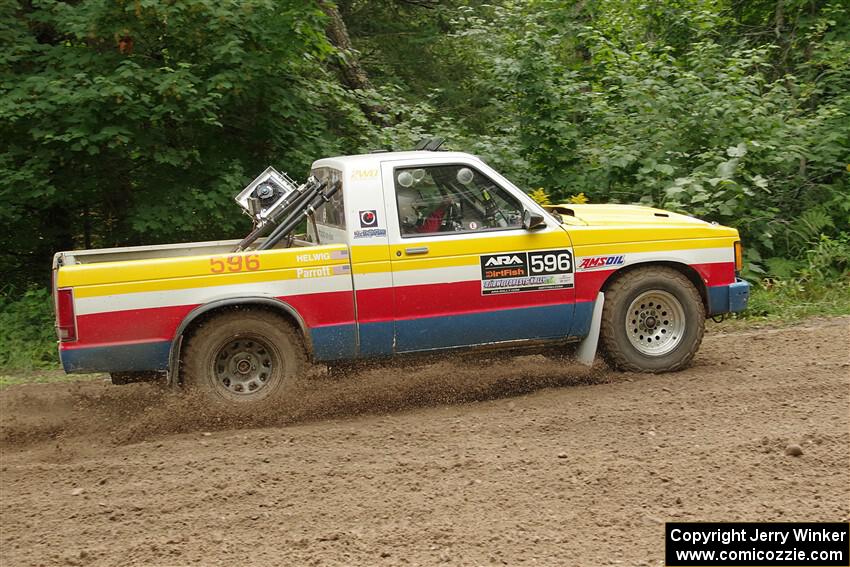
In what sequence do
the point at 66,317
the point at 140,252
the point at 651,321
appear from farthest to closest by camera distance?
1. the point at 140,252
2. the point at 651,321
3. the point at 66,317

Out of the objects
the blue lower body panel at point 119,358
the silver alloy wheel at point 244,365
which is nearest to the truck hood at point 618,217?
the silver alloy wheel at point 244,365

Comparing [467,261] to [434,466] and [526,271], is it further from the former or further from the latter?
[434,466]

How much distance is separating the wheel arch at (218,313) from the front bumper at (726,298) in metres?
3.27

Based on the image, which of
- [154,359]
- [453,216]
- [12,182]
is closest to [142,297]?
[154,359]

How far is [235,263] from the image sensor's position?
6.44 metres

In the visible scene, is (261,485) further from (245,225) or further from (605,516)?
(245,225)

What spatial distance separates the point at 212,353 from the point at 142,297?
63 centimetres

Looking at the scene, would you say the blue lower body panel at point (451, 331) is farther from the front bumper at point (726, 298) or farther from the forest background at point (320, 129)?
the forest background at point (320, 129)

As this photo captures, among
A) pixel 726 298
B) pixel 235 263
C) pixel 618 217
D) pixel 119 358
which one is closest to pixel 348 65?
pixel 618 217

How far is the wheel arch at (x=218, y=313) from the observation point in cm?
635

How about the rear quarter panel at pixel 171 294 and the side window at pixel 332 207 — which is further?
the side window at pixel 332 207

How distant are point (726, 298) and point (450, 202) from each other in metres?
2.43

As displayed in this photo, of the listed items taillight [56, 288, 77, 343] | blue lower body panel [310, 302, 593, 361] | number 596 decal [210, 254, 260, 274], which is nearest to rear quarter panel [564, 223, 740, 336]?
blue lower body panel [310, 302, 593, 361]

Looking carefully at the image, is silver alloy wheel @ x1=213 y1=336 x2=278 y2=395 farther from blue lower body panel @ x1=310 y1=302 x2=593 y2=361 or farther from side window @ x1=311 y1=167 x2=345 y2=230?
side window @ x1=311 y1=167 x2=345 y2=230
